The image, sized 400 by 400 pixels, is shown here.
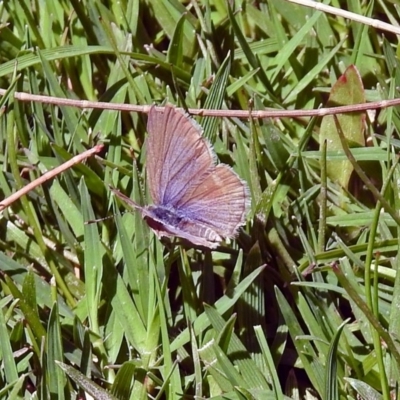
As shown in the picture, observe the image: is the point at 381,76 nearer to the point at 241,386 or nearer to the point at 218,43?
the point at 218,43

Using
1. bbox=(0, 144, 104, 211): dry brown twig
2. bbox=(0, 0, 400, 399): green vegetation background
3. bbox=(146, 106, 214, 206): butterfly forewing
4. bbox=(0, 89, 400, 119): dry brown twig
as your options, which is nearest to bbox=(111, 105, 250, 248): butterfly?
bbox=(146, 106, 214, 206): butterfly forewing

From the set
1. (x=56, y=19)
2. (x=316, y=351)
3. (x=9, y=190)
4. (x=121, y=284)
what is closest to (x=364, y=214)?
(x=316, y=351)

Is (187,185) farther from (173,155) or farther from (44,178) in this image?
(44,178)

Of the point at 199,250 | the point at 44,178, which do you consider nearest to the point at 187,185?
the point at 199,250

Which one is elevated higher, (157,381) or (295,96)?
(295,96)

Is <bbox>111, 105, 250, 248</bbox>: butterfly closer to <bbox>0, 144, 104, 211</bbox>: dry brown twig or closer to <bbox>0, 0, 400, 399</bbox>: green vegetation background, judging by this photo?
<bbox>0, 0, 400, 399</bbox>: green vegetation background

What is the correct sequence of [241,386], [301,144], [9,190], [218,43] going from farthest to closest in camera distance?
[218,43], [9,190], [301,144], [241,386]
